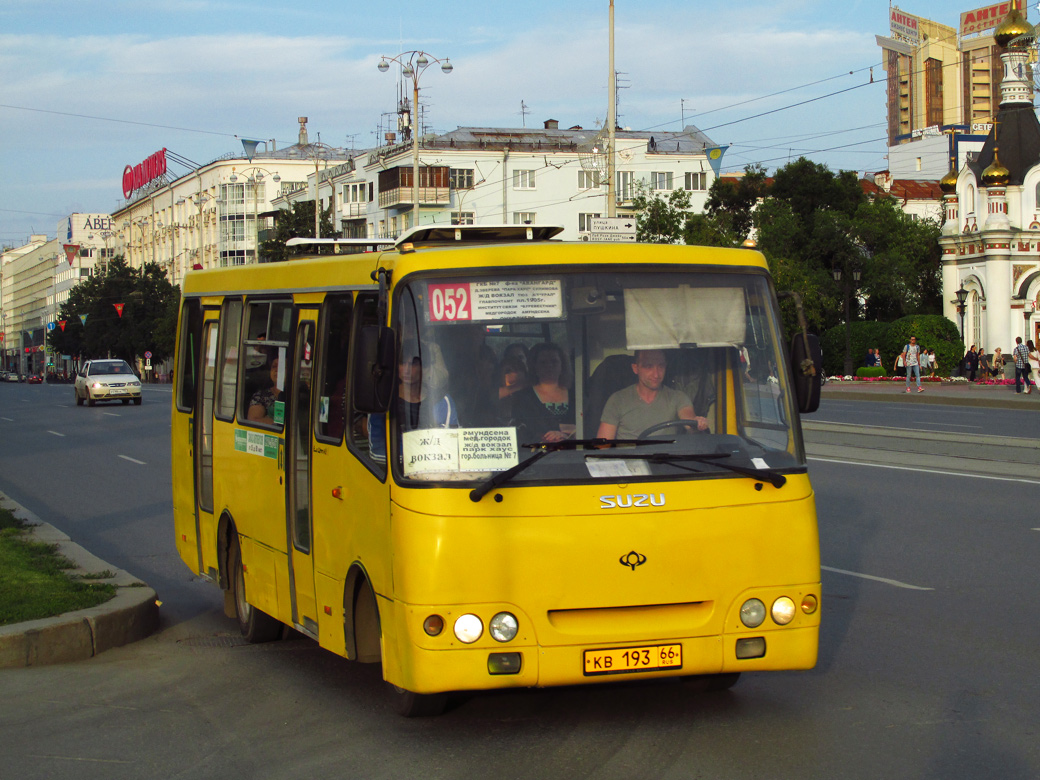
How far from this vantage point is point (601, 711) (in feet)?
19.0

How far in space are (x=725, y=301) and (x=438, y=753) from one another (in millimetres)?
2322

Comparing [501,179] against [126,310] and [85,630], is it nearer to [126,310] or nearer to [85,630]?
[126,310]

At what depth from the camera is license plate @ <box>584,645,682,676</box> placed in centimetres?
519

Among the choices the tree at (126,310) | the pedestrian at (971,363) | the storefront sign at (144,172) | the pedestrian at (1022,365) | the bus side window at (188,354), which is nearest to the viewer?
the bus side window at (188,354)

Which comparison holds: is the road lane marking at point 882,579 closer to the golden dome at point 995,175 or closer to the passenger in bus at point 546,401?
the passenger in bus at point 546,401

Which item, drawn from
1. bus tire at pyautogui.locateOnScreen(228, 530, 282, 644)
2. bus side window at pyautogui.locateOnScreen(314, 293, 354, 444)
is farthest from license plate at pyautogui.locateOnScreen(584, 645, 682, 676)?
bus tire at pyautogui.locateOnScreen(228, 530, 282, 644)

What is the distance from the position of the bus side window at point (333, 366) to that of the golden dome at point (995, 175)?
171 feet

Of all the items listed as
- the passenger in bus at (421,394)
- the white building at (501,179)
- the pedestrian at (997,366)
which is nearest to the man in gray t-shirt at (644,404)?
the passenger in bus at (421,394)

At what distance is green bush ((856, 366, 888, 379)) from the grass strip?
1798 inches

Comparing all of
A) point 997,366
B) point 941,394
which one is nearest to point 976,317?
point 997,366

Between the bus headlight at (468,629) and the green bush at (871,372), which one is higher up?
the bus headlight at (468,629)

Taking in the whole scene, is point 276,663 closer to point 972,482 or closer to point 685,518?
point 685,518

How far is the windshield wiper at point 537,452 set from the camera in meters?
5.13

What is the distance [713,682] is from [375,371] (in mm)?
Answer: 2279
